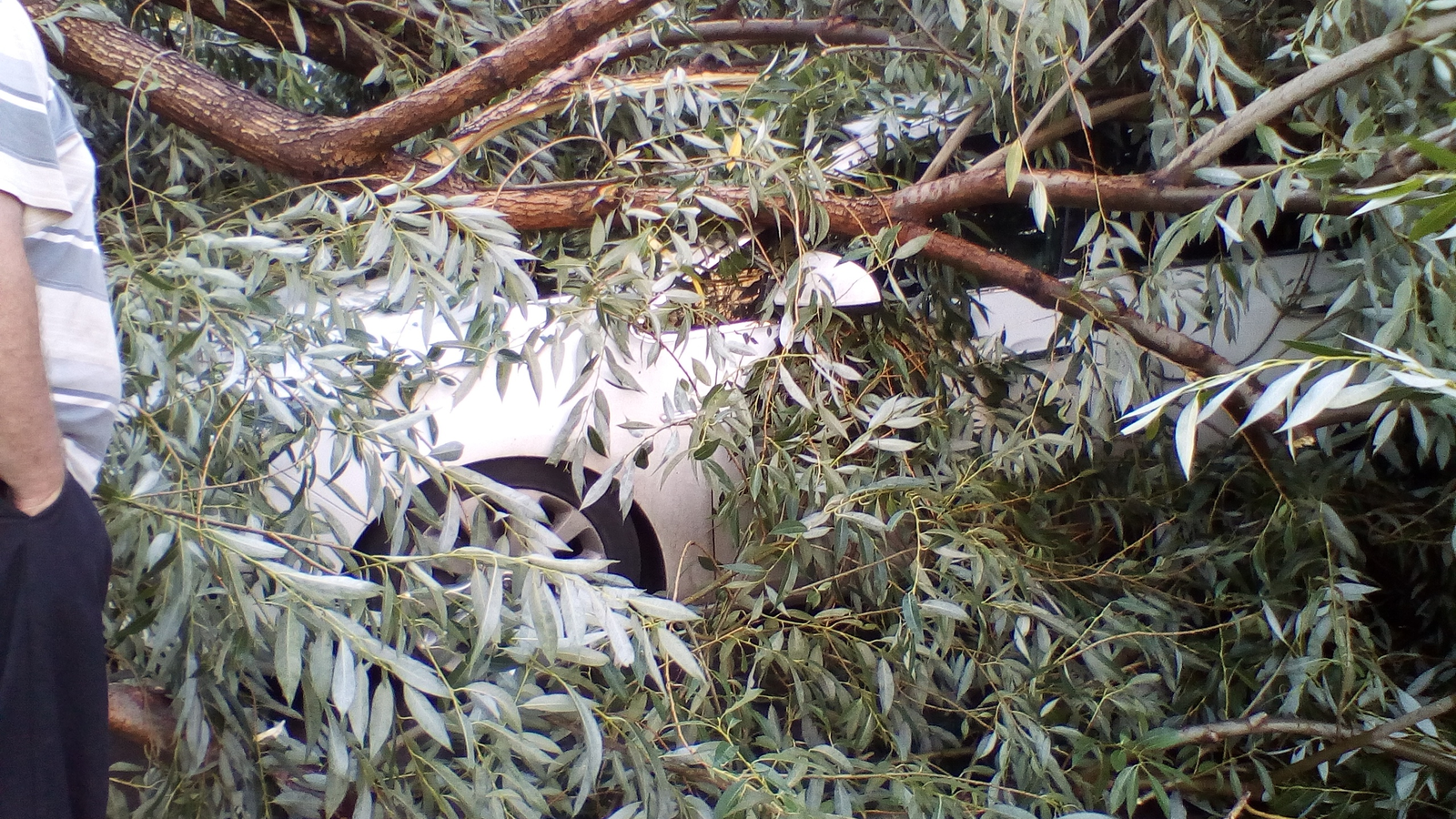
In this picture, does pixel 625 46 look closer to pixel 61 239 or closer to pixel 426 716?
pixel 61 239

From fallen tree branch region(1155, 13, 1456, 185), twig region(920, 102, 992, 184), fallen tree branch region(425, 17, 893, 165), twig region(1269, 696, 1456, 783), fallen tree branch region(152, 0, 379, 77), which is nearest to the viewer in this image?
fallen tree branch region(1155, 13, 1456, 185)

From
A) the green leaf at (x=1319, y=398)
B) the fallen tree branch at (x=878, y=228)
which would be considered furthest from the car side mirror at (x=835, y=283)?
the green leaf at (x=1319, y=398)

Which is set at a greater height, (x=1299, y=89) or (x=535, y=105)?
(x=1299, y=89)

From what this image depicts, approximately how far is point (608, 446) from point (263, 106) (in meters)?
1.43

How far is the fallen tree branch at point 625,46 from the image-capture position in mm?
2936

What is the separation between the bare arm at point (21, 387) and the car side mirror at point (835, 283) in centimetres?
159

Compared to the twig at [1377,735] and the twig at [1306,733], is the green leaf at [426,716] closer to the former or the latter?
the twig at [1306,733]

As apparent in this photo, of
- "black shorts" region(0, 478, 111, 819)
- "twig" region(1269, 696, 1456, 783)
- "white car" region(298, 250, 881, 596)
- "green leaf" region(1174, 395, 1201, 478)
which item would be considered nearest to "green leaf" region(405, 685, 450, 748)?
"black shorts" region(0, 478, 111, 819)

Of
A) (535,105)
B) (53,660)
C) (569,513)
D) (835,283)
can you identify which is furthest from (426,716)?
(535,105)

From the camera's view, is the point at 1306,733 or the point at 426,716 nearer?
the point at 426,716

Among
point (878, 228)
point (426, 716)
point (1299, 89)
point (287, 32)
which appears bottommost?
point (426, 716)

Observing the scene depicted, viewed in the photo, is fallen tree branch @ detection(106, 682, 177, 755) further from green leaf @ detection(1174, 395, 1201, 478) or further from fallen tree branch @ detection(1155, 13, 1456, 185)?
fallen tree branch @ detection(1155, 13, 1456, 185)

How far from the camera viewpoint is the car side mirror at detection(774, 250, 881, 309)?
2.28 meters

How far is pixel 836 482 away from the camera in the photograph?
6.73ft
